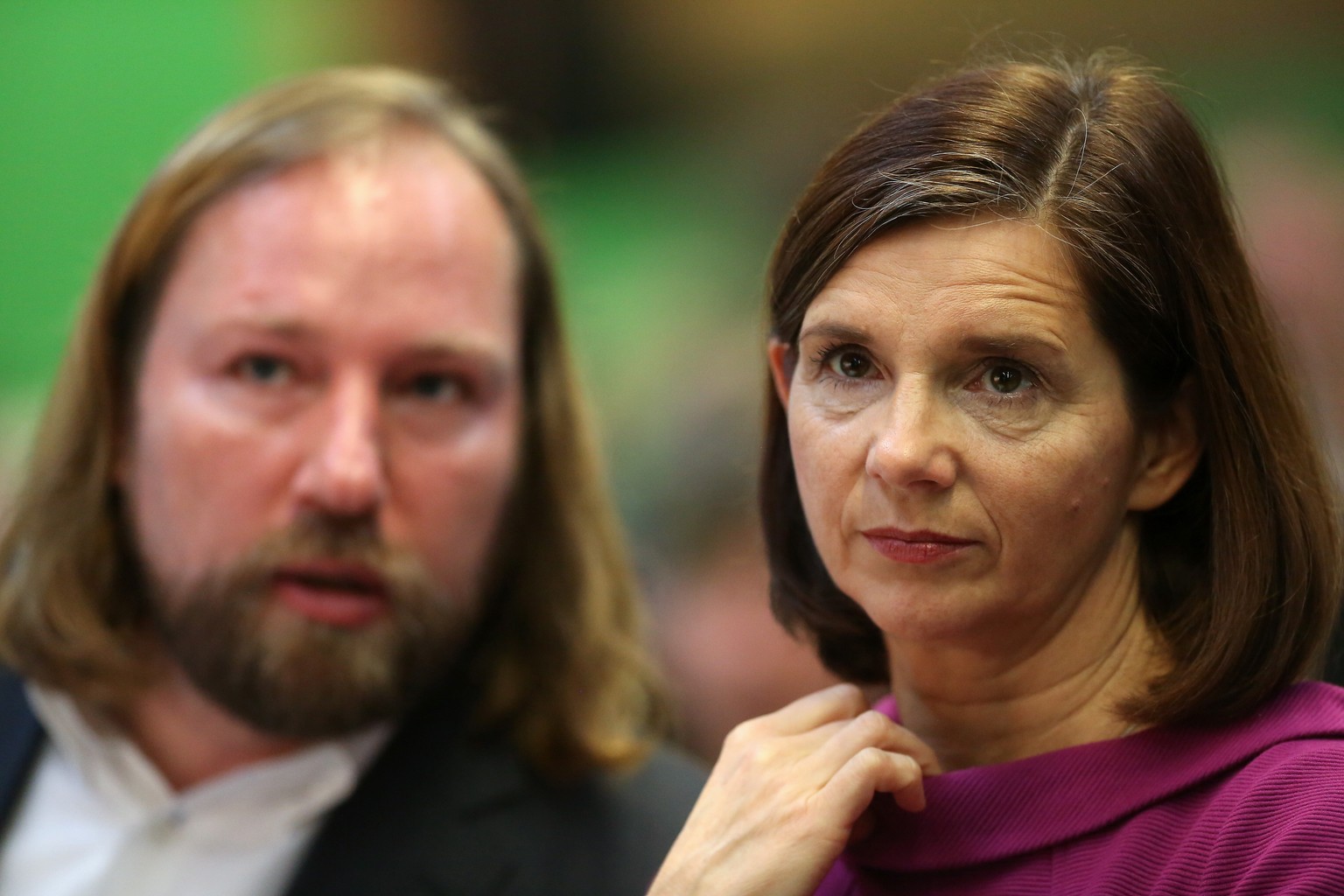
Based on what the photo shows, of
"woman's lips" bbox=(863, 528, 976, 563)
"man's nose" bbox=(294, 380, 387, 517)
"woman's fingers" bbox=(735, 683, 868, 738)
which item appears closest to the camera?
"woman's lips" bbox=(863, 528, 976, 563)

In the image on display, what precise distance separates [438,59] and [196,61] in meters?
0.97

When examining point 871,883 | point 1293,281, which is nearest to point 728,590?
point 1293,281

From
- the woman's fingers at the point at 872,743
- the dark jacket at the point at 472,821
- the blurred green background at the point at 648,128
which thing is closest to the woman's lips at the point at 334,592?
the dark jacket at the point at 472,821

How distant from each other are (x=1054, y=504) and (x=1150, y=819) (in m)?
0.30

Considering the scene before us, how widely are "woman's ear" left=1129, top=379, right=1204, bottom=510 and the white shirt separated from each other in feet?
5.38

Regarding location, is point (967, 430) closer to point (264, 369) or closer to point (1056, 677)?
point (1056, 677)

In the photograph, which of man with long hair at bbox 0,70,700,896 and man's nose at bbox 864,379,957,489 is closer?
man's nose at bbox 864,379,957,489

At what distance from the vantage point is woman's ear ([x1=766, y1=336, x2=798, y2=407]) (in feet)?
5.00

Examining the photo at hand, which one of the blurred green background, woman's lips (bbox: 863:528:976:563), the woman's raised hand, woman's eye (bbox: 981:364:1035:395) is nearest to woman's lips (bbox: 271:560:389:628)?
the woman's raised hand

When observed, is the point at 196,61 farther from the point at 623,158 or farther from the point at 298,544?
the point at 298,544

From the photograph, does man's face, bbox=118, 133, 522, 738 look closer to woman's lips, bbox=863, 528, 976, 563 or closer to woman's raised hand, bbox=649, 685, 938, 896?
woman's raised hand, bbox=649, 685, 938, 896

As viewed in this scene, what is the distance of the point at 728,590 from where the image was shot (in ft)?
13.0

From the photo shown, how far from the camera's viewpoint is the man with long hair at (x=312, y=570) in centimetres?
245

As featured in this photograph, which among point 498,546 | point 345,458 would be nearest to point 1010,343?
point 345,458
